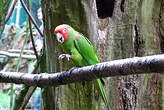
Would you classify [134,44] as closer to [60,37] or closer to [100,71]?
[60,37]

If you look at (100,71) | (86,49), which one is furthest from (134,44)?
(100,71)

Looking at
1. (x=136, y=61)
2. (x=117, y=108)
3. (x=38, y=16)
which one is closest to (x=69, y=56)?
(x=117, y=108)

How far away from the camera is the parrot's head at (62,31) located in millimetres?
1324

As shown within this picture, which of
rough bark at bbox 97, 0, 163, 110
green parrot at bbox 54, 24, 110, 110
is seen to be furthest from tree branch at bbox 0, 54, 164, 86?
rough bark at bbox 97, 0, 163, 110

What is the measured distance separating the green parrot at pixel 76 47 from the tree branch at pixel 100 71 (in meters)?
0.17

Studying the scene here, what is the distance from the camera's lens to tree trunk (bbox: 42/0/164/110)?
1.42 meters

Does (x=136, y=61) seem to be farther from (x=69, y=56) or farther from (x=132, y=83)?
(x=132, y=83)

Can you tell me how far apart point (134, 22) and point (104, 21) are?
0.49 feet

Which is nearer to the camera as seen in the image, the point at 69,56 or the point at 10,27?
the point at 69,56

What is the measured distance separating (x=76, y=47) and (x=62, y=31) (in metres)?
0.11

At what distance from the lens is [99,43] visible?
1.53 metres

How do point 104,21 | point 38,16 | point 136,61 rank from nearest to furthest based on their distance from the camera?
1. point 136,61
2. point 104,21
3. point 38,16

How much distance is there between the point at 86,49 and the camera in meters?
1.36

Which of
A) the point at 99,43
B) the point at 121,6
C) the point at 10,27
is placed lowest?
the point at 10,27
